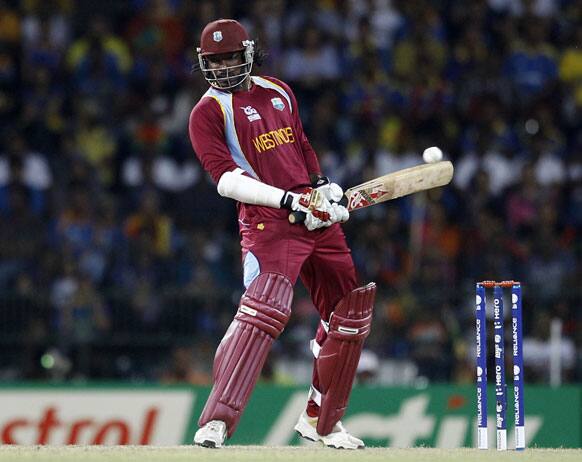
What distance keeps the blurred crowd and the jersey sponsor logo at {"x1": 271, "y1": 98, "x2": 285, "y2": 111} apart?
4485 millimetres

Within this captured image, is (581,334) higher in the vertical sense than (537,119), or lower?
lower

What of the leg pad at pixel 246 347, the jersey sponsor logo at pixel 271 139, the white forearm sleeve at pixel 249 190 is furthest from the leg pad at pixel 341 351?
the jersey sponsor logo at pixel 271 139

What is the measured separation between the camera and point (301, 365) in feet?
40.8

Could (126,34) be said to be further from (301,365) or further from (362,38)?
(301,365)

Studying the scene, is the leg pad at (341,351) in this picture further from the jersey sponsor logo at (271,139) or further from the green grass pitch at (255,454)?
the jersey sponsor logo at (271,139)

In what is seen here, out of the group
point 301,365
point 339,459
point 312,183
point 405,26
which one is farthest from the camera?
point 405,26

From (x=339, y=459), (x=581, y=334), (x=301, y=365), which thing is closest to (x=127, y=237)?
(x=301, y=365)

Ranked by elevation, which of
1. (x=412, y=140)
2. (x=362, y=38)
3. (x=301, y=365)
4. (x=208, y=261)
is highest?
(x=362, y=38)

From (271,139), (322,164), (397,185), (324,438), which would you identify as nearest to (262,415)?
(322,164)

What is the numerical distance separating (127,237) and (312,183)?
543 centimetres

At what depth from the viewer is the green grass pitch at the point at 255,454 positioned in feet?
23.1

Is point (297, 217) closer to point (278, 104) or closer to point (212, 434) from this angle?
point (278, 104)

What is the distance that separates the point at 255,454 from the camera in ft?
23.7

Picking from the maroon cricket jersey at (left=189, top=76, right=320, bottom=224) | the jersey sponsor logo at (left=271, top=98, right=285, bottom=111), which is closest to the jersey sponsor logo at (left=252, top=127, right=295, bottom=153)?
the maroon cricket jersey at (left=189, top=76, right=320, bottom=224)
